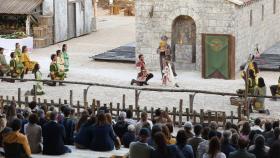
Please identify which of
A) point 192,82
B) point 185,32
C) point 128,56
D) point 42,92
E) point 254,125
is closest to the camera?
point 254,125

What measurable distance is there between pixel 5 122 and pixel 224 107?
32.5ft

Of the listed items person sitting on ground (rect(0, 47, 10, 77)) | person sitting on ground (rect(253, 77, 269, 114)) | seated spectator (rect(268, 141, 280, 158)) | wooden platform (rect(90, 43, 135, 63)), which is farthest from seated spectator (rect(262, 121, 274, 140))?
wooden platform (rect(90, 43, 135, 63))

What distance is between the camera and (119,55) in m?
36.1

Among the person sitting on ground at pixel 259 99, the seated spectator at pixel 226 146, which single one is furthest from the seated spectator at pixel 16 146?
the person sitting on ground at pixel 259 99

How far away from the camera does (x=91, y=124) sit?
1761cm

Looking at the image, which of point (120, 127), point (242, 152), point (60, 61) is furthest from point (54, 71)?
point (242, 152)

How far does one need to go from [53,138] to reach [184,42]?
16200 mm

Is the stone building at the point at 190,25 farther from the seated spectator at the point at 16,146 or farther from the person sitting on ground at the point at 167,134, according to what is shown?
the seated spectator at the point at 16,146

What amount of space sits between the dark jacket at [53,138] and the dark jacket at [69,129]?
0.85 meters

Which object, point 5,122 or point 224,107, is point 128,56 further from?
point 5,122

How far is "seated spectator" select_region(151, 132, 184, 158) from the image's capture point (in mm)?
14719

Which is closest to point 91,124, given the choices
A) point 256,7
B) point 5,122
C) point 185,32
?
point 5,122

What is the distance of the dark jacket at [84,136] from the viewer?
17.5 m

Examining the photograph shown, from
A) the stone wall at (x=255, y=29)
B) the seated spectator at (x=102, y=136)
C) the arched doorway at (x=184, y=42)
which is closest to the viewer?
the seated spectator at (x=102, y=136)
